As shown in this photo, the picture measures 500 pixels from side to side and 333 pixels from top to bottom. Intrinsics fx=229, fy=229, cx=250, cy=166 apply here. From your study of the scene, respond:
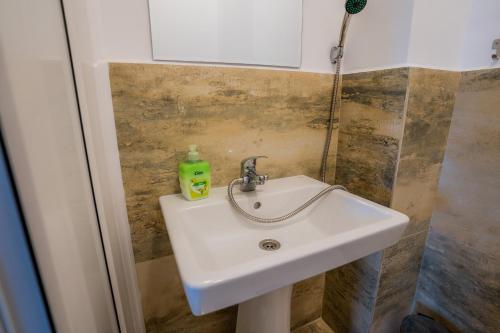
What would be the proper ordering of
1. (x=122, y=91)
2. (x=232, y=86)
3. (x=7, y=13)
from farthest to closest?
(x=232, y=86), (x=122, y=91), (x=7, y=13)

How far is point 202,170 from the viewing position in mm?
677

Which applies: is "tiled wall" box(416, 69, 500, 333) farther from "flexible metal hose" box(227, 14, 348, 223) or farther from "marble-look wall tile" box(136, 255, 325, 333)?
"marble-look wall tile" box(136, 255, 325, 333)

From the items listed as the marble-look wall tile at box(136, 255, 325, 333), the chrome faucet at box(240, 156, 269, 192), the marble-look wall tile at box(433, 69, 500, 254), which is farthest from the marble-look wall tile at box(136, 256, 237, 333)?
the marble-look wall tile at box(433, 69, 500, 254)

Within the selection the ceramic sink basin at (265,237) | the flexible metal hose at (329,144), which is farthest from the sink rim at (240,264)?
the flexible metal hose at (329,144)

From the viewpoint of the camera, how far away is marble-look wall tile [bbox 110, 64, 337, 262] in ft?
2.11

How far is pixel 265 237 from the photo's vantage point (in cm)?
72

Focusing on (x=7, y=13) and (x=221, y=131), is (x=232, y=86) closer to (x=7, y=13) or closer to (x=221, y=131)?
(x=221, y=131)

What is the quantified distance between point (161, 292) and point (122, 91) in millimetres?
667

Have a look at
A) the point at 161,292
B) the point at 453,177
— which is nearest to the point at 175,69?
the point at 161,292

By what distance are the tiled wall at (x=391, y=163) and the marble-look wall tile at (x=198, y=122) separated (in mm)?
176

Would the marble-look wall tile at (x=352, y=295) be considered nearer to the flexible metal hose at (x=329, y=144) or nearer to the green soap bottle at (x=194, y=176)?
the flexible metal hose at (x=329, y=144)

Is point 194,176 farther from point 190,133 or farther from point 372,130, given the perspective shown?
point 372,130

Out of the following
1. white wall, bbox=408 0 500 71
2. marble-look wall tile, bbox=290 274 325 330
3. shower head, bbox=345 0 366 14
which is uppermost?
shower head, bbox=345 0 366 14

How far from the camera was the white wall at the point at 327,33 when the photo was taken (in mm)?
597
